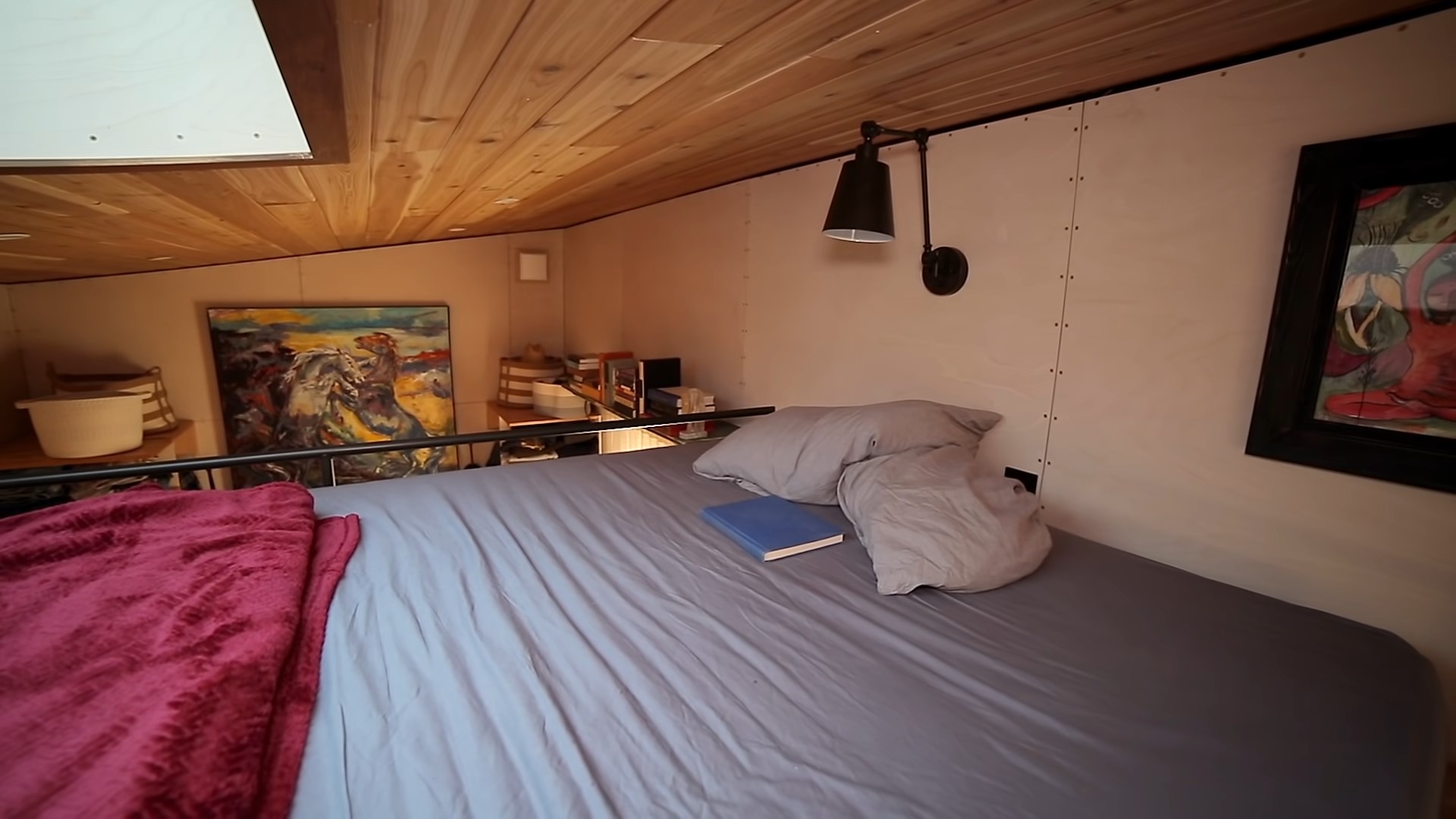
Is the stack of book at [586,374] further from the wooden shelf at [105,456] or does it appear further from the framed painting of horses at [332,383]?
the wooden shelf at [105,456]

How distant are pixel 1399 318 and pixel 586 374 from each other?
3.45 m

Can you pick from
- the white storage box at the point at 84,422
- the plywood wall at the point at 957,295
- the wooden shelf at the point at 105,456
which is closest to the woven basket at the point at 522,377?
the wooden shelf at the point at 105,456

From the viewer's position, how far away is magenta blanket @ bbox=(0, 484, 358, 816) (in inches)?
25.0

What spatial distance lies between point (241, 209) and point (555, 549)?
1.62m

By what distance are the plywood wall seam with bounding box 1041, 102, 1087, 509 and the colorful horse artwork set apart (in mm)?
520

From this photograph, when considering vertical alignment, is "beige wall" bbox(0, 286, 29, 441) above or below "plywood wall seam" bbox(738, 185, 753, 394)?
below

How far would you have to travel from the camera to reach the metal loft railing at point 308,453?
1552 millimetres

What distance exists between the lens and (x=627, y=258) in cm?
379

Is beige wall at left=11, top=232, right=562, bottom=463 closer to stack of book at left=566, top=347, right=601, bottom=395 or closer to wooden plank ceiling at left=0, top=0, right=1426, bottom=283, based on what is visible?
stack of book at left=566, top=347, right=601, bottom=395

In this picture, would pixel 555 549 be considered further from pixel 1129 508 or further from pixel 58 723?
pixel 1129 508

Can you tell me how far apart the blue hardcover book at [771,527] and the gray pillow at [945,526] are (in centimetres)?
10

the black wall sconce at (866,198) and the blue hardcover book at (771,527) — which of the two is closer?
the blue hardcover book at (771,527)

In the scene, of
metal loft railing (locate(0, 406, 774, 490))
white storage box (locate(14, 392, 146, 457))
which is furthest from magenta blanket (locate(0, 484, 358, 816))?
white storage box (locate(14, 392, 146, 457))

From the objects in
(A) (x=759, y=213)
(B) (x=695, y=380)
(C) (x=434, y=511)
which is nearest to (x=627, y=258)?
(B) (x=695, y=380)
